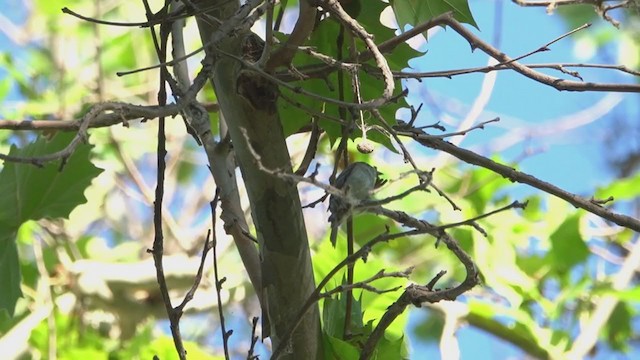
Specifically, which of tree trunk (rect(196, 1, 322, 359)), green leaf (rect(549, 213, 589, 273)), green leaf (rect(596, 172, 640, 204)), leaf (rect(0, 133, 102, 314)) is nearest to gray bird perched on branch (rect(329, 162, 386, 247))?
tree trunk (rect(196, 1, 322, 359))

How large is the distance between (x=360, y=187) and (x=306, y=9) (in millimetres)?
110

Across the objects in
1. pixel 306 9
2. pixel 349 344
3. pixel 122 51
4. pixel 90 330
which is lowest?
pixel 349 344

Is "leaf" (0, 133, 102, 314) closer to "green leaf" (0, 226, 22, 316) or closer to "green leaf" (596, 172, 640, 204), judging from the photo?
"green leaf" (0, 226, 22, 316)

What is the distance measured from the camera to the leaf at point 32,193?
695 millimetres

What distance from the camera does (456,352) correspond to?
2.47ft

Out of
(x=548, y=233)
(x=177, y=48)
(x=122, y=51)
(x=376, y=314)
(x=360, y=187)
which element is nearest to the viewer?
(x=360, y=187)

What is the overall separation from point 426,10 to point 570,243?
65 centimetres

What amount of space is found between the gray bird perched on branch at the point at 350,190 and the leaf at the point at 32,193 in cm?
34

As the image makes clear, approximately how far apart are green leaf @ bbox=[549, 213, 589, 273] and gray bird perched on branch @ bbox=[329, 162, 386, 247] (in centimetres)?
73

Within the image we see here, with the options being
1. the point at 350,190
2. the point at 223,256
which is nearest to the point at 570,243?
the point at 223,256

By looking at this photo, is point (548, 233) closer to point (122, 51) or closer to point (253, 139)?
point (253, 139)

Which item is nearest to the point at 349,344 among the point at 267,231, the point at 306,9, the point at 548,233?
the point at 267,231

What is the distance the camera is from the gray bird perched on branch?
1.29ft

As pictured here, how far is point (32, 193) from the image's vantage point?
71 centimetres
